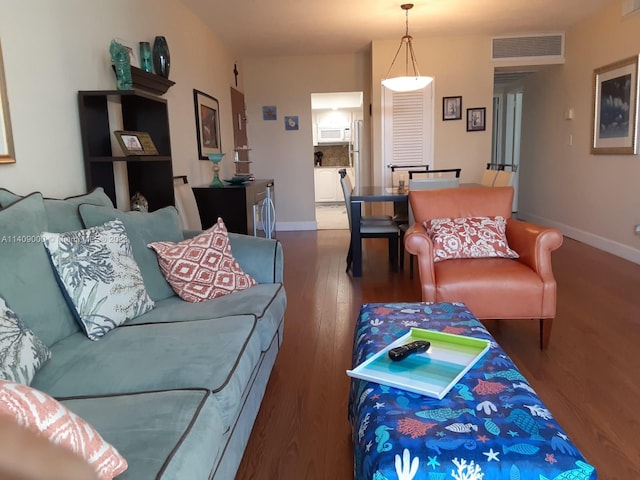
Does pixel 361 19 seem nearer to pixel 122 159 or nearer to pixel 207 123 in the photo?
pixel 207 123

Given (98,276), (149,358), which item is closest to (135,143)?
(98,276)

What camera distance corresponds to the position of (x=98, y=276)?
1714 millimetres

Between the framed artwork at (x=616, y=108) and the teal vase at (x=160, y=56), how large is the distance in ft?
13.1

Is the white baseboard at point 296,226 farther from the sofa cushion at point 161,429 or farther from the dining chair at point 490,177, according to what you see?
the sofa cushion at point 161,429

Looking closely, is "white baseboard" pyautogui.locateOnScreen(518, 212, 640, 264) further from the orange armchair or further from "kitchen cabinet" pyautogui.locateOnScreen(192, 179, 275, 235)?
"kitchen cabinet" pyautogui.locateOnScreen(192, 179, 275, 235)

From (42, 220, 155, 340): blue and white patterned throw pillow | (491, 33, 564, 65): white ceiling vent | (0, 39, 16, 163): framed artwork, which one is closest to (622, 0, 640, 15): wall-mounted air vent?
(491, 33, 564, 65): white ceiling vent

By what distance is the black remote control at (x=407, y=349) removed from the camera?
4.66ft

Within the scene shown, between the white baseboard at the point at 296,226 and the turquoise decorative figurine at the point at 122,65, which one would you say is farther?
the white baseboard at the point at 296,226

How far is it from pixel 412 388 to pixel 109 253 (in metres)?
1.23

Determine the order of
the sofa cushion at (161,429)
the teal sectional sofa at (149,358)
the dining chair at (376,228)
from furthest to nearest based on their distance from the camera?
1. the dining chair at (376,228)
2. the teal sectional sofa at (149,358)
3. the sofa cushion at (161,429)

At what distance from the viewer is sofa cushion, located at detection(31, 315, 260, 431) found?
1.32 metres

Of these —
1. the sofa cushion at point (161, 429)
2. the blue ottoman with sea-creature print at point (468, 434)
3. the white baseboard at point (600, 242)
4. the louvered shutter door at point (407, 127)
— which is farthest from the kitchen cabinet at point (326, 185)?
the sofa cushion at point (161, 429)

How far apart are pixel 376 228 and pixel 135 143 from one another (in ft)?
6.92

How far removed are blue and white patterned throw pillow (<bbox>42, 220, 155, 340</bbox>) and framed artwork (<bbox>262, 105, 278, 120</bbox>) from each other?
16.5ft
